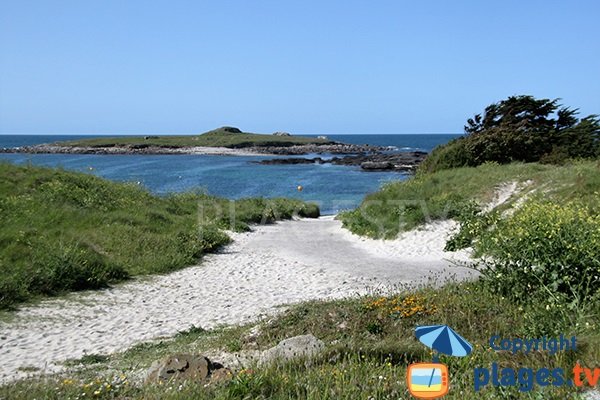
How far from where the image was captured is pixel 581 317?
650 centimetres

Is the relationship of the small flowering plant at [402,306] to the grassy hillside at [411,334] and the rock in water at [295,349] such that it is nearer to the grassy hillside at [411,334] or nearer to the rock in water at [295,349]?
the grassy hillside at [411,334]

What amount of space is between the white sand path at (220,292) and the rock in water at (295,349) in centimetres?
286

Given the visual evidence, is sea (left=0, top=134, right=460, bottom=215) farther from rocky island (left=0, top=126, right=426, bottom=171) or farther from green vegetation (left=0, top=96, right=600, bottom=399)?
rocky island (left=0, top=126, right=426, bottom=171)

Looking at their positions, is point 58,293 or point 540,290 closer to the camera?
point 540,290

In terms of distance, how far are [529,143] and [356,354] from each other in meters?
26.5

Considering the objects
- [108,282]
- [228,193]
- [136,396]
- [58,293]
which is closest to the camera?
[136,396]

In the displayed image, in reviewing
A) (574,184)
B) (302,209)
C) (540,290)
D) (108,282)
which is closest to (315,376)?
(540,290)

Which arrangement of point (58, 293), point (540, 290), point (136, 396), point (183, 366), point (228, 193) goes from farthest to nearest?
point (228, 193), point (58, 293), point (540, 290), point (183, 366), point (136, 396)

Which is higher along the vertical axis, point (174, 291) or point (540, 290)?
point (540, 290)

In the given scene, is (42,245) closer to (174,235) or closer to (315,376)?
(174,235)

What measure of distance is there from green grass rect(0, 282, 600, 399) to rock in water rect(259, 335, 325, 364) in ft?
0.58

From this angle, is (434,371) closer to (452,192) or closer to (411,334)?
(411,334)

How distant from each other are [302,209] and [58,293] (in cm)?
2014

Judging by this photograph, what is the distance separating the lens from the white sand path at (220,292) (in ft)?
31.6
